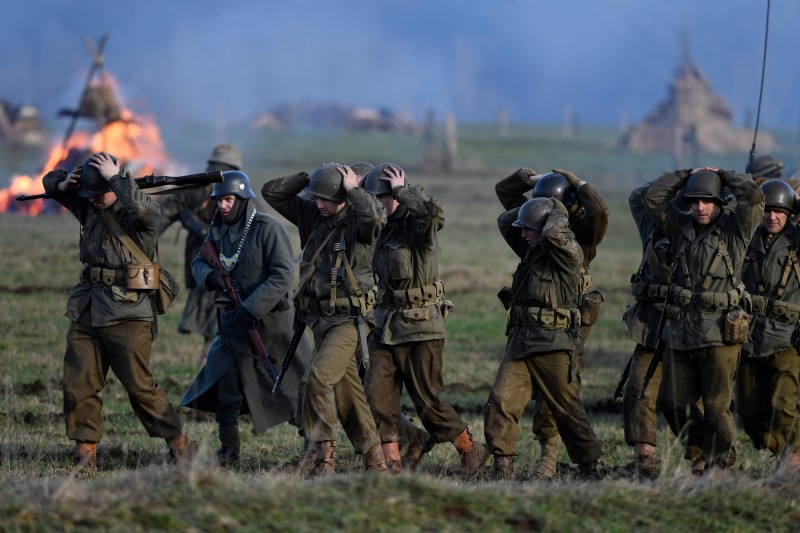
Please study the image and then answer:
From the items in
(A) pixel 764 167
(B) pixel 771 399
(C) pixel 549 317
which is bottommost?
(B) pixel 771 399

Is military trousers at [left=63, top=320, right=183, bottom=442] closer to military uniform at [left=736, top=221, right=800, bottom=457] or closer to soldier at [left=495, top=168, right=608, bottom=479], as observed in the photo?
soldier at [left=495, top=168, right=608, bottom=479]

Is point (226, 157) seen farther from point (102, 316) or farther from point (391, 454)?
point (391, 454)

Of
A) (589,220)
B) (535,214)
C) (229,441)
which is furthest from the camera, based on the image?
(229,441)

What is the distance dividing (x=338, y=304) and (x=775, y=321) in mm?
3291

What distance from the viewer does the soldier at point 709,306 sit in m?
10.3

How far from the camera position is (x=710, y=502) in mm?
8602

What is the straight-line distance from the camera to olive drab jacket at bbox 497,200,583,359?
1041 cm

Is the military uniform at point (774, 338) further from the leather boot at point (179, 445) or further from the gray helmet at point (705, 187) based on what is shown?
the leather boot at point (179, 445)

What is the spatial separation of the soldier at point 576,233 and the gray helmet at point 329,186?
4.91ft

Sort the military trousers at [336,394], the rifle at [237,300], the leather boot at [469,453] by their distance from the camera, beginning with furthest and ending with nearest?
the rifle at [237,300]
the leather boot at [469,453]
the military trousers at [336,394]

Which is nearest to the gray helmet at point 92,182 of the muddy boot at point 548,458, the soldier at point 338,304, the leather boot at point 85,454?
the soldier at point 338,304

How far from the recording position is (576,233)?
36.4 ft

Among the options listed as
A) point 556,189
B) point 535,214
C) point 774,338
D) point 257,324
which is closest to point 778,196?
point 774,338

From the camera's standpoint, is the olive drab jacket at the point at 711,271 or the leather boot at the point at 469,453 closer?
the olive drab jacket at the point at 711,271
